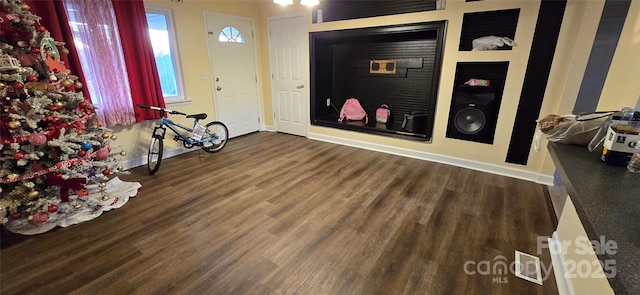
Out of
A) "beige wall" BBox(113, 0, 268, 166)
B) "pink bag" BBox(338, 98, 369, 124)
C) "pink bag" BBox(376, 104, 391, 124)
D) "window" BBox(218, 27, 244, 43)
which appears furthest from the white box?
"window" BBox(218, 27, 244, 43)

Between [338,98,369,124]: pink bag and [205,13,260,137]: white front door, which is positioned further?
[338,98,369,124]: pink bag

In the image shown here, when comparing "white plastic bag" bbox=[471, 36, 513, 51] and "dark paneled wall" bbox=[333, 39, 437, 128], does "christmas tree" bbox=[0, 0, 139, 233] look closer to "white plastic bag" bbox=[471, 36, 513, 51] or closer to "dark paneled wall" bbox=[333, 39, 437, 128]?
"dark paneled wall" bbox=[333, 39, 437, 128]

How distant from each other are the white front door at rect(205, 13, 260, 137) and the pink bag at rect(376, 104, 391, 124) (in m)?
2.33

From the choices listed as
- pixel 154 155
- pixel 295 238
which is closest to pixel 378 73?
pixel 295 238

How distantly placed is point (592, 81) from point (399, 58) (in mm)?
2227

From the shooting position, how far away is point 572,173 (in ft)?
3.82

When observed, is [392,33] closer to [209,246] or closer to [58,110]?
[209,246]

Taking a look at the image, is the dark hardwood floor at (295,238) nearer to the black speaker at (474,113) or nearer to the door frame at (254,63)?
the black speaker at (474,113)

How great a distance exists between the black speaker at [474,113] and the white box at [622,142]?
2104 millimetres

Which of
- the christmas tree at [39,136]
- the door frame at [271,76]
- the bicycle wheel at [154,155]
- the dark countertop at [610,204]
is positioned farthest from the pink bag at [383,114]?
the christmas tree at [39,136]

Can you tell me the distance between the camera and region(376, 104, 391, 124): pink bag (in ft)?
14.1

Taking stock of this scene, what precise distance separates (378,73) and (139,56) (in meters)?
3.38

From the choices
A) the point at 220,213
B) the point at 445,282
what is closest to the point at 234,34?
the point at 220,213

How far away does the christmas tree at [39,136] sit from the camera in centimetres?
193
